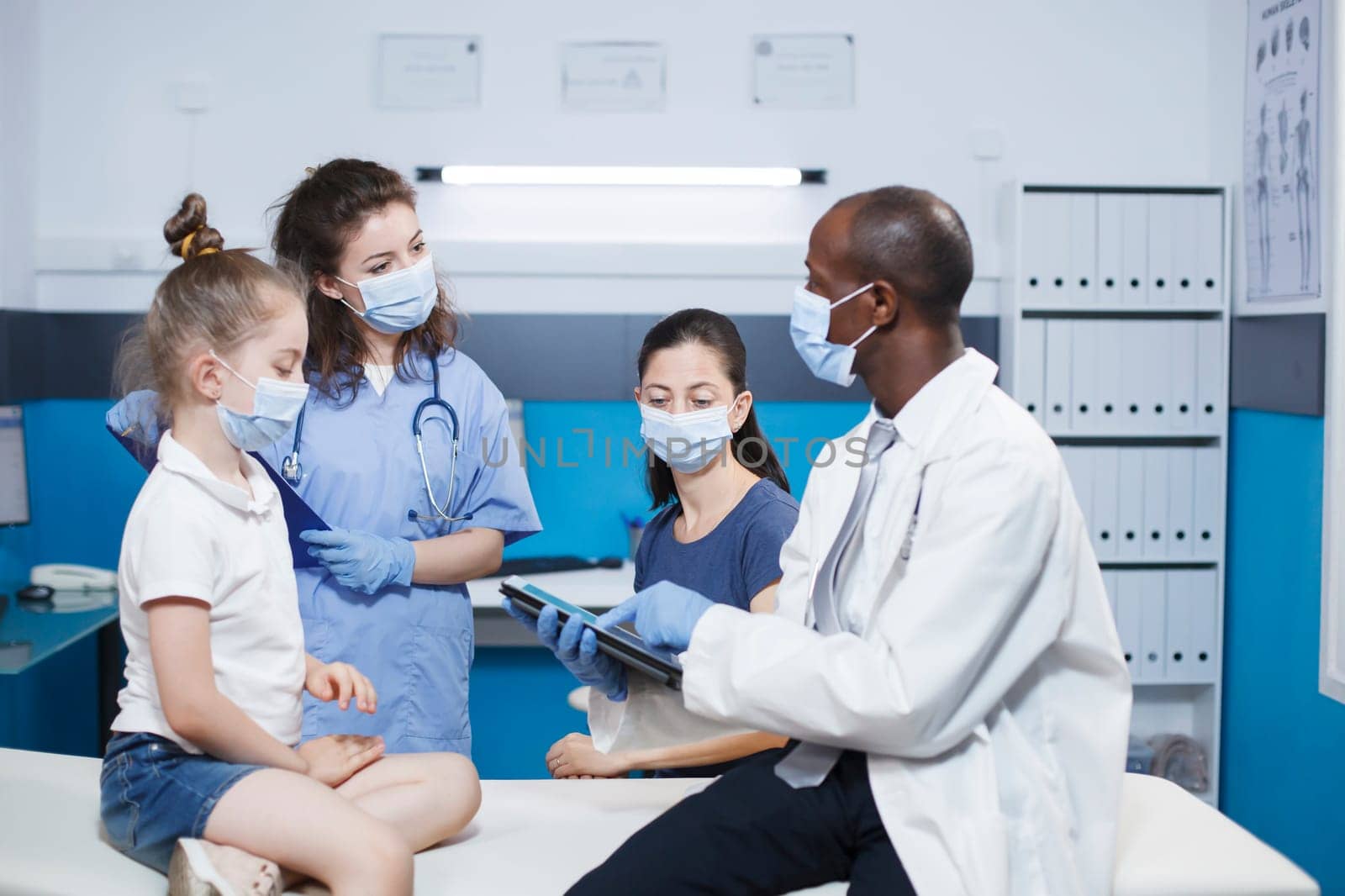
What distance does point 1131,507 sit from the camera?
3324mm

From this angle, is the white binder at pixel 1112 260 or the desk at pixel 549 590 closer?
the desk at pixel 549 590

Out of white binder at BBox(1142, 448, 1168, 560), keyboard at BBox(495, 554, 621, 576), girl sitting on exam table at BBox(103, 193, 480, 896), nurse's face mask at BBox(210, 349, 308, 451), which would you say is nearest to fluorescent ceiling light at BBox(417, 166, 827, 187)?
keyboard at BBox(495, 554, 621, 576)

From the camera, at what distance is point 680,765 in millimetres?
1726

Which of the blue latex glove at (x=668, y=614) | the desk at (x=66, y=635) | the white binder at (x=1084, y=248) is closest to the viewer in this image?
the blue latex glove at (x=668, y=614)

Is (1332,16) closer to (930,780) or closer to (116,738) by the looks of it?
(930,780)

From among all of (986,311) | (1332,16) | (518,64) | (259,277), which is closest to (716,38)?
(518,64)

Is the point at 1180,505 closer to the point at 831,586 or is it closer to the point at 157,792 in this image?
the point at 831,586

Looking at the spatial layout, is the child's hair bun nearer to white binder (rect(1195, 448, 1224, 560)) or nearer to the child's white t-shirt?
the child's white t-shirt

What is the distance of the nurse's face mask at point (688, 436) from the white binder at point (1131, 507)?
185cm

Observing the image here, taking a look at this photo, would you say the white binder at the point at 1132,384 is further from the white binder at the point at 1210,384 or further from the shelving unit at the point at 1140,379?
the white binder at the point at 1210,384

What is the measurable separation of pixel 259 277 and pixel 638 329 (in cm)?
210

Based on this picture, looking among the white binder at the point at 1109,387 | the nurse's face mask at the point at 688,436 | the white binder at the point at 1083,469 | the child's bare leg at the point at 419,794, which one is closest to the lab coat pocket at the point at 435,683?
the child's bare leg at the point at 419,794

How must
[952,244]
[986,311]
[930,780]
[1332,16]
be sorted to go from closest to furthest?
1. [930,780]
2. [952,244]
3. [1332,16]
4. [986,311]

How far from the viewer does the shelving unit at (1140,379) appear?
10.8ft
